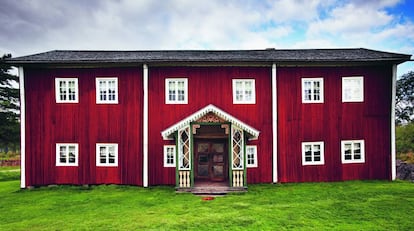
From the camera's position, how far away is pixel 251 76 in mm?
13414

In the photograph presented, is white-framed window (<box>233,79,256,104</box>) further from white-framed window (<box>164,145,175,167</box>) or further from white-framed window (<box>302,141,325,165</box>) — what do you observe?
white-framed window (<box>164,145,175,167</box>)

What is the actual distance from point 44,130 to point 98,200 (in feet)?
17.7

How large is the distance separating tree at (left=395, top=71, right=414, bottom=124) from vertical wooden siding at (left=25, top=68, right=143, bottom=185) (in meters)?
34.8

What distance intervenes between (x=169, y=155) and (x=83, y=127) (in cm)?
474

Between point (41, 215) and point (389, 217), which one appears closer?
point (389, 217)

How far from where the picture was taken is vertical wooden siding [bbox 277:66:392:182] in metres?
13.3

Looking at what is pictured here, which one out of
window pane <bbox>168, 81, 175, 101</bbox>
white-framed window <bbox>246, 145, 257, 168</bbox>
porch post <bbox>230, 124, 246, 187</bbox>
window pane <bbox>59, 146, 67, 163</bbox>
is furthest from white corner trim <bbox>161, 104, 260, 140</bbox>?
window pane <bbox>59, 146, 67, 163</bbox>

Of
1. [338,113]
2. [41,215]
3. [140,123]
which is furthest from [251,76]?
[41,215]

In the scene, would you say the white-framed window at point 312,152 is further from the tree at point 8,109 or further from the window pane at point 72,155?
the tree at point 8,109

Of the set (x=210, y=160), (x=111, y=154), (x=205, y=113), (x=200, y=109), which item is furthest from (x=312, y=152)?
(x=111, y=154)

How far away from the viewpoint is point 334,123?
Result: 1337 cm

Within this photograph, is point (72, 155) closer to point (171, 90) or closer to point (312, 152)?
point (171, 90)

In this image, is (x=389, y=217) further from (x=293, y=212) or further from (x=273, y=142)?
(x=273, y=142)

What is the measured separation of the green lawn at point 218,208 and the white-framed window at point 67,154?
131 centimetres
